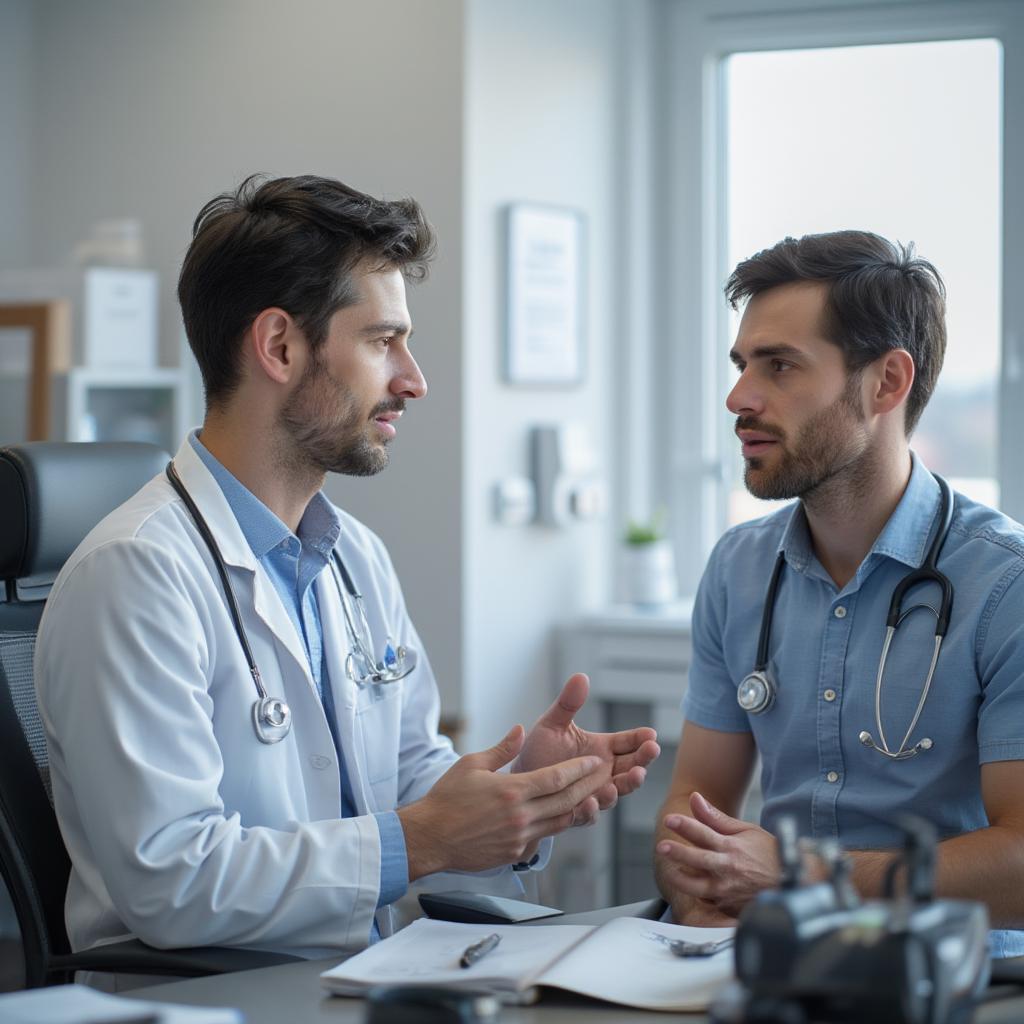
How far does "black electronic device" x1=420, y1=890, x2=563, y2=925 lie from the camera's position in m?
1.48

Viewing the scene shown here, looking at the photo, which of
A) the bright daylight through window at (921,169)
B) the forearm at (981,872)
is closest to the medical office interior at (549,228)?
the bright daylight through window at (921,169)

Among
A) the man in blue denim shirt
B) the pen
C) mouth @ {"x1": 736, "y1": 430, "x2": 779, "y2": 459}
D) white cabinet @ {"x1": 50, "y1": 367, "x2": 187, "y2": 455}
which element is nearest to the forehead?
the man in blue denim shirt

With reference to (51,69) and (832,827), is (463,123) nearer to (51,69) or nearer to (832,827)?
(51,69)

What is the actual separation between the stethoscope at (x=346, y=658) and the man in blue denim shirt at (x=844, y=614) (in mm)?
424

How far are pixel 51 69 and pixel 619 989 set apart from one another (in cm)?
324

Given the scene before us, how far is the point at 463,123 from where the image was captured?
3.16 meters

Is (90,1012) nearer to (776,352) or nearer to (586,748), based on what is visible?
(586,748)

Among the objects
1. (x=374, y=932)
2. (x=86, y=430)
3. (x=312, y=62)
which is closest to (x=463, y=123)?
(x=312, y=62)

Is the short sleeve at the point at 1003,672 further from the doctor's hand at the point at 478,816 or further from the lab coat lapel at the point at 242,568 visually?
the lab coat lapel at the point at 242,568

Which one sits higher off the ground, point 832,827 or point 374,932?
point 832,827

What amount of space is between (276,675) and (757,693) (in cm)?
64

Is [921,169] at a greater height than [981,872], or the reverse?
[921,169]

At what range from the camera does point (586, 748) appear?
180cm

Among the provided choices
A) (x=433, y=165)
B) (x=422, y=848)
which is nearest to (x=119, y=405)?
(x=433, y=165)
